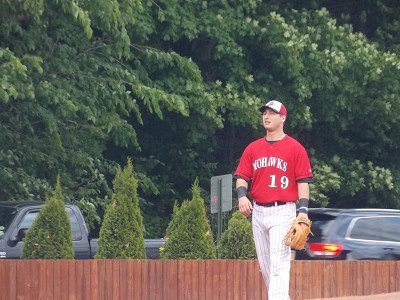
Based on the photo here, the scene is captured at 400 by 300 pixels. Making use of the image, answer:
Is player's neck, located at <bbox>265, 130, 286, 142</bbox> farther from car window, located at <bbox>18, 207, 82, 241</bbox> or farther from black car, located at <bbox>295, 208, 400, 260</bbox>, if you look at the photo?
car window, located at <bbox>18, 207, 82, 241</bbox>

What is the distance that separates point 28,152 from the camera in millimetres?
21688

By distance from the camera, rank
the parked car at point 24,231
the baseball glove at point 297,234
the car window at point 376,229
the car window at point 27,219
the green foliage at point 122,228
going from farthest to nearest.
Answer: the car window at point 27,219 → the parked car at point 24,231 → the car window at point 376,229 → the green foliage at point 122,228 → the baseball glove at point 297,234

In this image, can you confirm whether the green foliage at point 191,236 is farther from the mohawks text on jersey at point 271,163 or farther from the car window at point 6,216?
the mohawks text on jersey at point 271,163

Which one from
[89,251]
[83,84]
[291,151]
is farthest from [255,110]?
[291,151]

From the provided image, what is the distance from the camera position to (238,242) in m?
16.2

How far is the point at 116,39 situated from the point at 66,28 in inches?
55.4

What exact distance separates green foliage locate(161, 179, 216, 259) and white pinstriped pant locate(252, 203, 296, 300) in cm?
507

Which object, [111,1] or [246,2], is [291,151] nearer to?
[111,1]

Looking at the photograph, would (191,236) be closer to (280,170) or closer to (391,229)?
(391,229)

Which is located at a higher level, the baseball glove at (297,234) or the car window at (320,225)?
the car window at (320,225)

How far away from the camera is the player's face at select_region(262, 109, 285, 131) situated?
34.0 feet

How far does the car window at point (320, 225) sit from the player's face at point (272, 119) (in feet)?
19.6

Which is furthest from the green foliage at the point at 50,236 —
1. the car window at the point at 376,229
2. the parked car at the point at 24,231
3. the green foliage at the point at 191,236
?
the car window at the point at 376,229

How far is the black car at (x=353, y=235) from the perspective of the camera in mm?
16141
